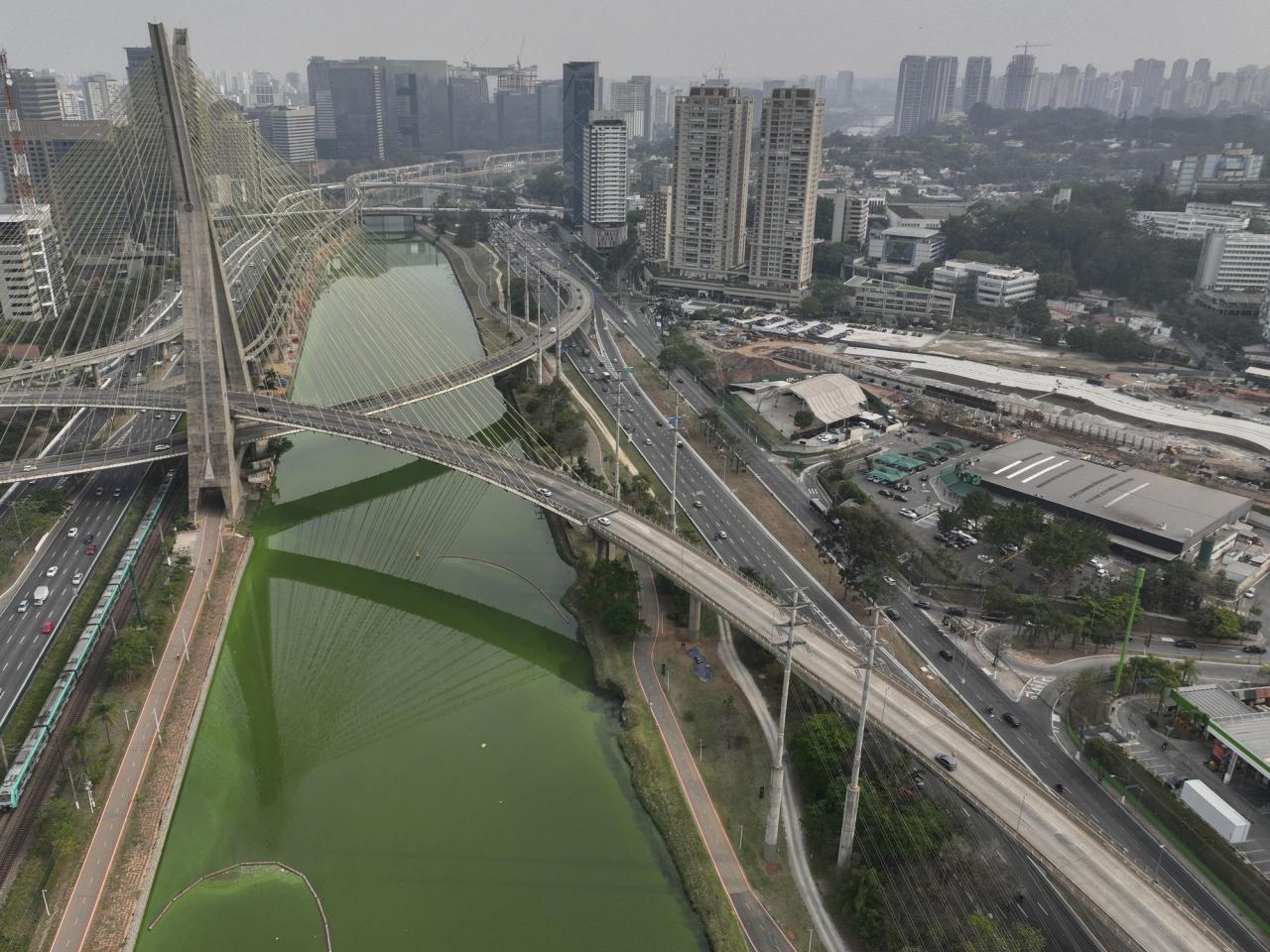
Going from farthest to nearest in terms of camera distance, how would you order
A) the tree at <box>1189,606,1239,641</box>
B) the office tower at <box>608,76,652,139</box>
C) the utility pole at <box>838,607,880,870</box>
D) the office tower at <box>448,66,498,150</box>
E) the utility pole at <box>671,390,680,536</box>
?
the office tower at <box>608,76,652,139</box> < the office tower at <box>448,66,498,150</box> < the utility pole at <box>671,390,680,536</box> < the tree at <box>1189,606,1239,641</box> < the utility pole at <box>838,607,880,870</box>

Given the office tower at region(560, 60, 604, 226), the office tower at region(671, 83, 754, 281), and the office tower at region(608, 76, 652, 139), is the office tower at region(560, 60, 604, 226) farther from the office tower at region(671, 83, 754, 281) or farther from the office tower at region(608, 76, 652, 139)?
the office tower at region(608, 76, 652, 139)

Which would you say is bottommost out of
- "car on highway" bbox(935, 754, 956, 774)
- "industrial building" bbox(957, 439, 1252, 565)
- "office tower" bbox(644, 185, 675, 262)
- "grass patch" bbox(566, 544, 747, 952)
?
"grass patch" bbox(566, 544, 747, 952)

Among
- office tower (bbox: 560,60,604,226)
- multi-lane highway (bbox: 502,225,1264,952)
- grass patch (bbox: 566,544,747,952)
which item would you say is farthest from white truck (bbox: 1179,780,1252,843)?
office tower (bbox: 560,60,604,226)

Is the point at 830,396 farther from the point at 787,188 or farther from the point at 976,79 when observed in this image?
the point at 976,79

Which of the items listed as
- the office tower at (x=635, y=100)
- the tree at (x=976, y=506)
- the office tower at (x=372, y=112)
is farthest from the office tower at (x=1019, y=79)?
the tree at (x=976, y=506)

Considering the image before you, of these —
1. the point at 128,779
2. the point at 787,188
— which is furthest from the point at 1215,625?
the point at 787,188

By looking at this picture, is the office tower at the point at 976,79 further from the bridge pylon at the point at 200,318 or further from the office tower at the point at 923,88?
the bridge pylon at the point at 200,318

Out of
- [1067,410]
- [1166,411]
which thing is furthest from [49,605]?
[1166,411]
